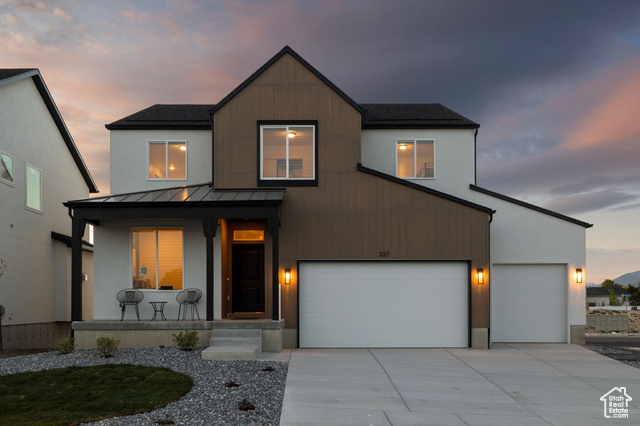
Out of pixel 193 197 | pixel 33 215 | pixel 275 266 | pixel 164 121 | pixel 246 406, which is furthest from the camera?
pixel 33 215

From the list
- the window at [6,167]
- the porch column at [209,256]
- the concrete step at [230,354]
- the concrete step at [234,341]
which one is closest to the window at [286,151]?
the porch column at [209,256]

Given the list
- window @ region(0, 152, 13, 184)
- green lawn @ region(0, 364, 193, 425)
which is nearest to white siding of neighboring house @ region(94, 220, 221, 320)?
green lawn @ region(0, 364, 193, 425)

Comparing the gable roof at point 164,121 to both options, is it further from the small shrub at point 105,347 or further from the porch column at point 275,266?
the small shrub at point 105,347

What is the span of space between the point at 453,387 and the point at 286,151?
7730 mm

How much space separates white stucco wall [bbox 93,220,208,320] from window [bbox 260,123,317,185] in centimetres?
261

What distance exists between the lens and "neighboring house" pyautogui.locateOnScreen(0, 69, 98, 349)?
15711 millimetres

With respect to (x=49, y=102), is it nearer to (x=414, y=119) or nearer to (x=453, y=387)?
(x=414, y=119)

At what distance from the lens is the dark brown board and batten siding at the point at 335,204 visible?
1373 centimetres

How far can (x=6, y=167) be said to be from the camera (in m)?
15.7

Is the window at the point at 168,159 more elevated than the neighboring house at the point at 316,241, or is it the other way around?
A: the window at the point at 168,159

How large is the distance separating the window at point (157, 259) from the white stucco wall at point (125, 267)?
15 centimetres

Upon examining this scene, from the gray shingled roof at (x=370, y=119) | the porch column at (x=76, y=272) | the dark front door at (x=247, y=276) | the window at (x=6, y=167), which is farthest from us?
the gray shingled roof at (x=370, y=119)

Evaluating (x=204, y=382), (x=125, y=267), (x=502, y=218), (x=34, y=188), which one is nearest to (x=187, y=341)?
(x=204, y=382)

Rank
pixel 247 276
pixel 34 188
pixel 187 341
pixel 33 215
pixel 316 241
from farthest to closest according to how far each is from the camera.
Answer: pixel 34 188, pixel 33 215, pixel 247 276, pixel 316 241, pixel 187 341
